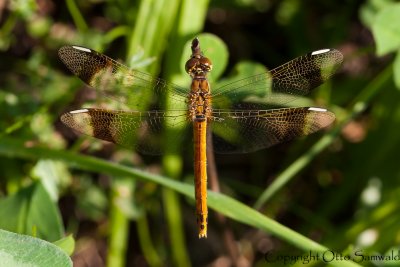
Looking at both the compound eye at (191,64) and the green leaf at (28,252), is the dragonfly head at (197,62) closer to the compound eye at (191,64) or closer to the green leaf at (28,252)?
the compound eye at (191,64)

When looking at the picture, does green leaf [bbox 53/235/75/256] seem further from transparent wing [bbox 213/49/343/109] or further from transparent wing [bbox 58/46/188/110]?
transparent wing [bbox 213/49/343/109]

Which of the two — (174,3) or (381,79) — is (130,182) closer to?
(174,3)

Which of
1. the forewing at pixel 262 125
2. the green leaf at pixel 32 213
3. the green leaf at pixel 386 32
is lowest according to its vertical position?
the green leaf at pixel 32 213

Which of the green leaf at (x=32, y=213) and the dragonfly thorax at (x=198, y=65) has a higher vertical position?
the dragonfly thorax at (x=198, y=65)

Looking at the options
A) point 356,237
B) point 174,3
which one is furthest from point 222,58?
point 356,237

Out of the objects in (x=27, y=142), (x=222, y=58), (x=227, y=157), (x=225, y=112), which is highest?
(x=227, y=157)

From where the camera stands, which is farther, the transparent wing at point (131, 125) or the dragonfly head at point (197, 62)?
the dragonfly head at point (197, 62)

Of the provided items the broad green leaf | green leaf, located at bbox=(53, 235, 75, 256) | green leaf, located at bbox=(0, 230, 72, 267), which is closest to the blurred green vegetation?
the broad green leaf

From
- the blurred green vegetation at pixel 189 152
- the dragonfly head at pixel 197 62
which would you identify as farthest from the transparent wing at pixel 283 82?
the blurred green vegetation at pixel 189 152
